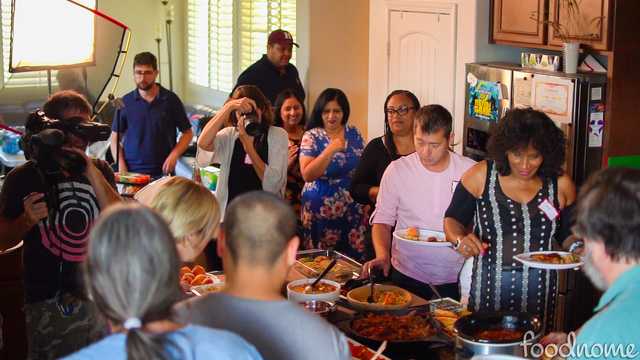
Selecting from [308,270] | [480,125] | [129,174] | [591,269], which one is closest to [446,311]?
[308,270]

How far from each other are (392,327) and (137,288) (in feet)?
5.01

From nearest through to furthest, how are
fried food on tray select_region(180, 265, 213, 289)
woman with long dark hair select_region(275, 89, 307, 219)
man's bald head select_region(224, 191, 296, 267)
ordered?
man's bald head select_region(224, 191, 296, 267) < fried food on tray select_region(180, 265, 213, 289) < woman with long dark hair select_region(275, 89, 307, 219)

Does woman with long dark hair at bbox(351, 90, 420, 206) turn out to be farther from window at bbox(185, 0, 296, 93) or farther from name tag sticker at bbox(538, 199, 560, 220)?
window at bbox(185, 0, 296, 93)

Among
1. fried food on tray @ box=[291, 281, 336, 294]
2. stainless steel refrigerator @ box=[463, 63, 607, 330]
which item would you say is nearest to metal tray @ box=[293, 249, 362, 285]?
fried food on tray @ box=[291, 281, 336, 294]

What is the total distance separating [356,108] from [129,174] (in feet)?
6.51

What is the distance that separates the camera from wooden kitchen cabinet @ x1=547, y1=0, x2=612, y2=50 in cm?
495

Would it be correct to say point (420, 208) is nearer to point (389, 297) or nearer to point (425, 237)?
point (425, 237)

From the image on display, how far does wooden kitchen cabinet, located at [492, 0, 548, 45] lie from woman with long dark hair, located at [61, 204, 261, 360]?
411cm

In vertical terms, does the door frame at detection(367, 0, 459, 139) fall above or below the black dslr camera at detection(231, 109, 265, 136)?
above

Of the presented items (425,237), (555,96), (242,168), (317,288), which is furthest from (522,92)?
(317,288)

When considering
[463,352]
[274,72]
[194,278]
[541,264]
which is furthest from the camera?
[274,72]

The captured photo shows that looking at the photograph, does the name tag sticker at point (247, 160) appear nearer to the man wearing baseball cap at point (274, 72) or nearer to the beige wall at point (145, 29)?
the man wearing baseball cap at point (274, 72)

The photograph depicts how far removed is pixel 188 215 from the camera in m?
2.53

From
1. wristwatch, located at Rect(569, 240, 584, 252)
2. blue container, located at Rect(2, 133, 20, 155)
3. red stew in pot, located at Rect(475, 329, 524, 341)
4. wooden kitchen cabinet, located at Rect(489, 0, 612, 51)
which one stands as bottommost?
red stew in pot, located at Rect(475, 329, 524, 341)
